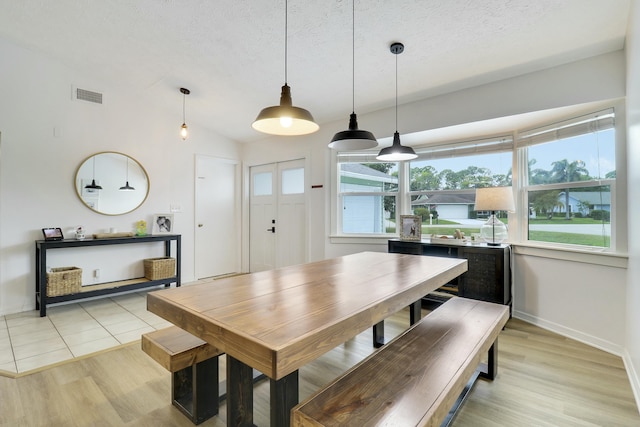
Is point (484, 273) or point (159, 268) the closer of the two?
point (484, 273)

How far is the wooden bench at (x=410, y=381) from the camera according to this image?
1091mm

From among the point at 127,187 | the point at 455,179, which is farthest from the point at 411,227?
the point at 127,187

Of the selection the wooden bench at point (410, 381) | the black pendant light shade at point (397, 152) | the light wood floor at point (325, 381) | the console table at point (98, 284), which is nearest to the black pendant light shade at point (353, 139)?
the black pendant light shade at point (397, 152)

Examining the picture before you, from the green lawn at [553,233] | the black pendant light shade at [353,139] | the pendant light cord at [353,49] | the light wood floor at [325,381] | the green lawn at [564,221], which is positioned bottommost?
the light wood floor at [325,381]

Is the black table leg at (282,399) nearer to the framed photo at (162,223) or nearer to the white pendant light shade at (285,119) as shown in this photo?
the white pendant light shade at (285,119)

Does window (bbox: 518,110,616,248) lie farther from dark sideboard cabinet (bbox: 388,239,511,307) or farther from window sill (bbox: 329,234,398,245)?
window sill (bbox: 329,234,398,245)

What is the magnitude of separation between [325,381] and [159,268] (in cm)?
326

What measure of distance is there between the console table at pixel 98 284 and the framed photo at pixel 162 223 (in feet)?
0.43

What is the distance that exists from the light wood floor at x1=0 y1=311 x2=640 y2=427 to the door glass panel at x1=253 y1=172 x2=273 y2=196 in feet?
11.1

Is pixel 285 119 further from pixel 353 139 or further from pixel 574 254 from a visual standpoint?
pixel 574 254

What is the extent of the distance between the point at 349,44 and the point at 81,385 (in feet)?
11.3

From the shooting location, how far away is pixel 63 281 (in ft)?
11.6

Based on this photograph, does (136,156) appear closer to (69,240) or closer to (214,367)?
(69,240)

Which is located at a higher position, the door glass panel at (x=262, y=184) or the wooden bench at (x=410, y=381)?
the door glass panel at (x=262, y=184)
